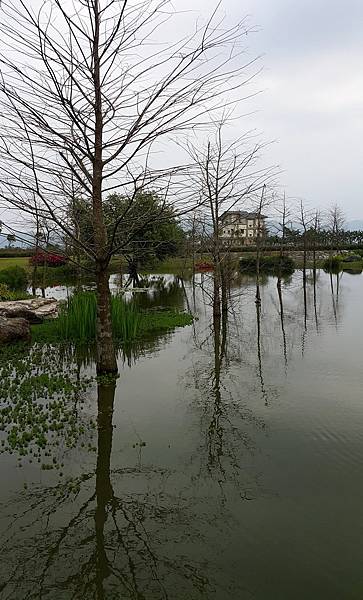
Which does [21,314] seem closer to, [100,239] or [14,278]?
[100,239]

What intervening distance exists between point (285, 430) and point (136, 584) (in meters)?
3.03

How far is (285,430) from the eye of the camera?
19.4 feet

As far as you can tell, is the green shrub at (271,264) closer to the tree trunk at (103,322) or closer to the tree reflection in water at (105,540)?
the tree trunk at (103,322)

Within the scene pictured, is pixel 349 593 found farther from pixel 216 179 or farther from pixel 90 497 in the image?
pixel 216 179

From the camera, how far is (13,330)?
11.3 metres

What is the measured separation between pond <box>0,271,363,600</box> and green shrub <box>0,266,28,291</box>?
47.6ft

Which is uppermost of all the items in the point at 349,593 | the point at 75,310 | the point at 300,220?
the point at 300,220

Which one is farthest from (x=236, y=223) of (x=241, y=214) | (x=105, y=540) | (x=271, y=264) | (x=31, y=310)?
(x=271, y=264)

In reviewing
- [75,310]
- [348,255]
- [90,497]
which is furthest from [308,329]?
[348,255]

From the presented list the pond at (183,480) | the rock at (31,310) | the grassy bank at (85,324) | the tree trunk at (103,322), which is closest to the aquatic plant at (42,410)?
the pond at (183,480)

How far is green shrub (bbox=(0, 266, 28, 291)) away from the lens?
23.0m

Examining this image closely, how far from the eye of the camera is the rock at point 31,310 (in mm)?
13391

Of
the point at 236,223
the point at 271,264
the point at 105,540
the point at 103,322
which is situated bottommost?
the point at 105,540

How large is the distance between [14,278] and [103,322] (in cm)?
1697
